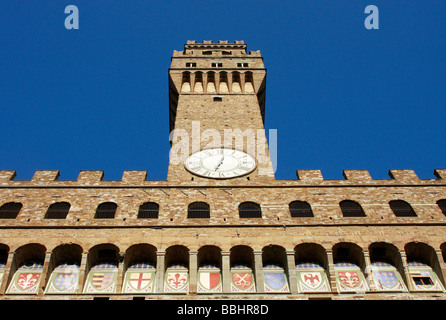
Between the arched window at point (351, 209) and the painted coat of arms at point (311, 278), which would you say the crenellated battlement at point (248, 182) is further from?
the painted coat of arms at point (311, 278)

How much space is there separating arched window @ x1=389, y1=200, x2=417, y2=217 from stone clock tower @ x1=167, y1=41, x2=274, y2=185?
457 cm

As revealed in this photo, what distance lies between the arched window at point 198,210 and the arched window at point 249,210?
1154 mm

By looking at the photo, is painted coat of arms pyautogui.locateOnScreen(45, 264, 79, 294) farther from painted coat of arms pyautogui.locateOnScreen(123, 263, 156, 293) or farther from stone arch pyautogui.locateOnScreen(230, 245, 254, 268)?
stone arch pyautogui.locateOnScreen(230, 245, 254, 268)

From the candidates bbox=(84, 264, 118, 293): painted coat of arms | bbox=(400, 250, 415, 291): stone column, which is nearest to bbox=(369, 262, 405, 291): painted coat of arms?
bbox=(400, 250, 415, 291): stone column

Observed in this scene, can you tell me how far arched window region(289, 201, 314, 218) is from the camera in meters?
18.9

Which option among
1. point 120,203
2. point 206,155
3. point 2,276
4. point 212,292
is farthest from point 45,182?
point 212,292

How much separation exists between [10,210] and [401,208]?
13.6 meters

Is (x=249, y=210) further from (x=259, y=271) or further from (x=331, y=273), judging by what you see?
(x=331, y=273)

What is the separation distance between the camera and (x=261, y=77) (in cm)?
3055

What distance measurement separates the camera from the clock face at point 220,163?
21.4m

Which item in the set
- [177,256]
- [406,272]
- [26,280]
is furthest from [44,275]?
[406,272]

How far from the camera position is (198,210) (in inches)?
749
